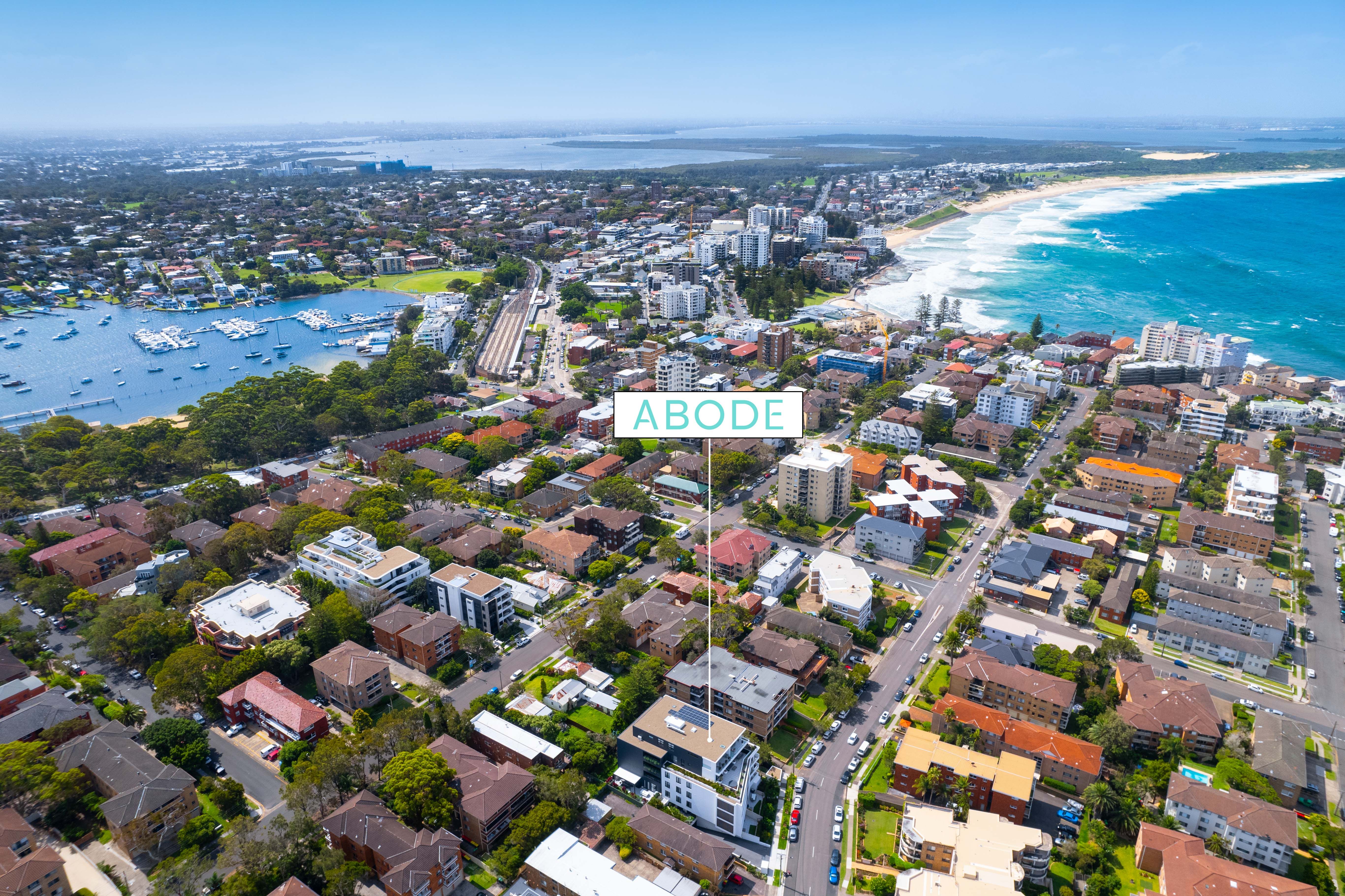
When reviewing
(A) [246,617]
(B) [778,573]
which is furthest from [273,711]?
(B) [778,573]

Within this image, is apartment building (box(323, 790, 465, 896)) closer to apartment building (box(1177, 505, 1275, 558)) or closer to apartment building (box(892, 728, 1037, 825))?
apartment building (box(892, 728, 1037, 825))

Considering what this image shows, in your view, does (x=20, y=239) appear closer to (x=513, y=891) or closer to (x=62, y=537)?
(x=62, y=537)

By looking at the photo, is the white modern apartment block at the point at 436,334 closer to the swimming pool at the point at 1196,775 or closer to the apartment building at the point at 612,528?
the apartment building at the point at 612,528

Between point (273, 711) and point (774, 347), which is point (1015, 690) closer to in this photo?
point (273, 711)

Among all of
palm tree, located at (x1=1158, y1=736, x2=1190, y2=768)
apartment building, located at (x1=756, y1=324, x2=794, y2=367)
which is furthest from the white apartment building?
palm tree, located at (x1=1158, y1=736, x2=1190, y2=768)

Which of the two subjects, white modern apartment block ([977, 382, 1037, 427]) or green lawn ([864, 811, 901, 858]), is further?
white modern apartment block ([977, 382, 1037, 427])

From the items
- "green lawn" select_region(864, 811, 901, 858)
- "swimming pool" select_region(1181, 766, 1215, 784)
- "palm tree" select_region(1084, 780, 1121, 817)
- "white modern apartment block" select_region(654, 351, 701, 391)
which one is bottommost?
"green lawn" select_region(864, 811, 901, 858)
